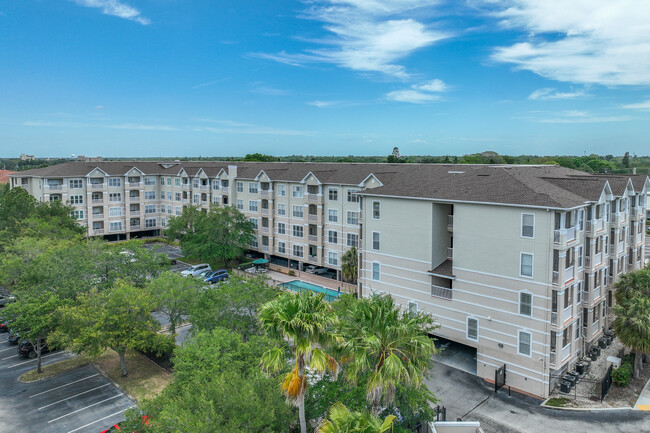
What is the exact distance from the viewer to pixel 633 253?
42.8 metres

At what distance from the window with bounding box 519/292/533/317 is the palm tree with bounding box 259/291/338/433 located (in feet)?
59.1

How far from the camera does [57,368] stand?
33781 mm

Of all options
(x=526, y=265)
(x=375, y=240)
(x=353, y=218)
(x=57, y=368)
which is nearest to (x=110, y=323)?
(x=57, y=368)

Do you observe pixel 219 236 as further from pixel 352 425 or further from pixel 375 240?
pixel 352 425

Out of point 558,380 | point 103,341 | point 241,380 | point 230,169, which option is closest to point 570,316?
point 558,380

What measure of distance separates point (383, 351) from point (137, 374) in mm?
23473

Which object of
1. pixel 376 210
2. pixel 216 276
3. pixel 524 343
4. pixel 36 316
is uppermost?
pixel 376 210

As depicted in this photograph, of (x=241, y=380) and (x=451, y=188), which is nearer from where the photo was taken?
(x=241, y=380)

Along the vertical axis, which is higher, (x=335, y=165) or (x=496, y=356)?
(x=335, y=165)

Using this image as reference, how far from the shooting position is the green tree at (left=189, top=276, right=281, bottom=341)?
91.6ft

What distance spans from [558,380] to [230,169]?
2076 inches

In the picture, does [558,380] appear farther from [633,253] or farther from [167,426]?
[167,426]

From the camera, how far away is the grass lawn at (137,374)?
1191 inches

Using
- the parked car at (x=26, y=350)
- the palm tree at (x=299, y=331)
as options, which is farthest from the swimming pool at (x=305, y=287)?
the palm tree at (x=299, y=331)
